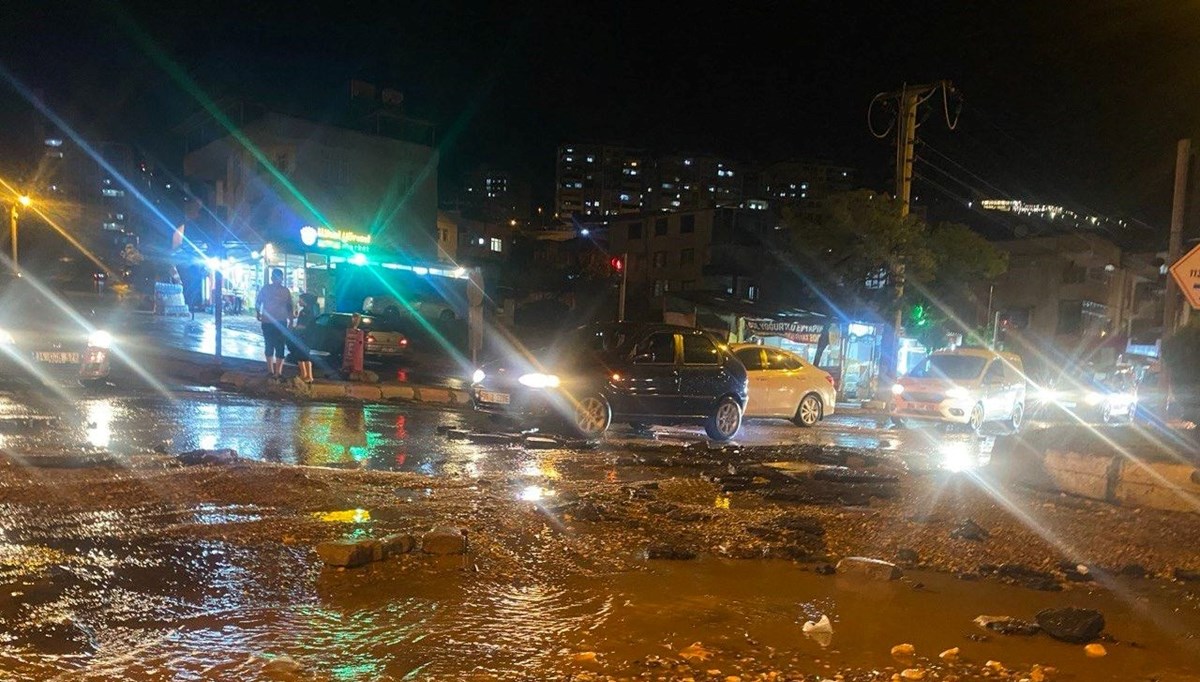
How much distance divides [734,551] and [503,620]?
2217 mm

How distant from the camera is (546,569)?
554 cm

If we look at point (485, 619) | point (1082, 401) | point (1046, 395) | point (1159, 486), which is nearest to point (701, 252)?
point (1046, 395)

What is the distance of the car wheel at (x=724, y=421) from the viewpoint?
12.8 metres

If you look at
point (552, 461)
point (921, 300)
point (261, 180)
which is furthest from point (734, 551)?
point (261, 180)

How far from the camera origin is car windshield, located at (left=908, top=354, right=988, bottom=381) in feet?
57.7

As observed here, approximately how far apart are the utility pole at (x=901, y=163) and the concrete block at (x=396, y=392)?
1288 centimetres

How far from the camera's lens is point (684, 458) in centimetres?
1040

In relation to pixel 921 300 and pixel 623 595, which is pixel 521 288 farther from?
pixel 623 595

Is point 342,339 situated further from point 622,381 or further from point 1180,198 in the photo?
point 1180,198

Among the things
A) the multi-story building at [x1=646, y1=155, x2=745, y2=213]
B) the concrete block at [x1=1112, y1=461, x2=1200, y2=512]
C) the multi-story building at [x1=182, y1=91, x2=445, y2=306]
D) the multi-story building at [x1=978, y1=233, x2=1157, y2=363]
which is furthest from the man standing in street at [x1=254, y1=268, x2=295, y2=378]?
the multi-story building at [x1=646, y1=155, x2=745, y2=213]

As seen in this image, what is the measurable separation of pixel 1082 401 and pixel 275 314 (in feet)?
60.4

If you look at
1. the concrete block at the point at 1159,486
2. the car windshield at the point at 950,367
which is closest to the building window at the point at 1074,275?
the car windshield at the point at 950,367

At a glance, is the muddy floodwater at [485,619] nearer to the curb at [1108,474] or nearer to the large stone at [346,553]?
the large stone at [346,553]

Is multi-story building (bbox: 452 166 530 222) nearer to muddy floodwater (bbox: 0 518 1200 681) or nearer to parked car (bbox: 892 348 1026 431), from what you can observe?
parked car (bbox: 892 348 1026 431)
